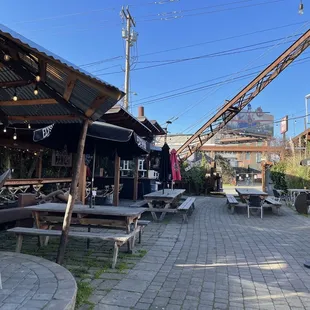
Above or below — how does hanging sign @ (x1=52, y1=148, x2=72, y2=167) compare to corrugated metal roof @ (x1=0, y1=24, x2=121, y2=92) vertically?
below

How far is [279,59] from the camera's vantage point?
1825 centimetres

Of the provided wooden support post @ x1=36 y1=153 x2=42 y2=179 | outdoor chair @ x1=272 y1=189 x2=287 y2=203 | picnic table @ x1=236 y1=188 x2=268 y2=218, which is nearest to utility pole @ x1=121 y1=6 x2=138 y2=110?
wooden support post @ x1=36 y1=153 x2=42 y2=179

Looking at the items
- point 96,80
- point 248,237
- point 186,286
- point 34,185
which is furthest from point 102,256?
point 34,185

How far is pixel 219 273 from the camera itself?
13.9 ft

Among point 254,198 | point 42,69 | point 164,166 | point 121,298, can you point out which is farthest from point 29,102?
point 254,198

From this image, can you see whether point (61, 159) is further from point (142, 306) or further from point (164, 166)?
point (142, 306)

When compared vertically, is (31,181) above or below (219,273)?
above

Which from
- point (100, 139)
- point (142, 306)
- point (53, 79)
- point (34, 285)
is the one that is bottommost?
point (142, 306)

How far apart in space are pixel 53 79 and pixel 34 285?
2530 millimetres

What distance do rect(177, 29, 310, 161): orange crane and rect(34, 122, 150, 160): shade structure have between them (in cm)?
1443

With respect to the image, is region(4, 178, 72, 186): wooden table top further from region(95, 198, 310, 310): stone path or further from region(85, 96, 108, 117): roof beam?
region(85, 96, 108, 117): roof beam

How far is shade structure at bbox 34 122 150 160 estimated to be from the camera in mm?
4922

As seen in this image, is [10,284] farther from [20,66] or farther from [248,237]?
[248,237]

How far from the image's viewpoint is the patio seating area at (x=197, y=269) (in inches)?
130
